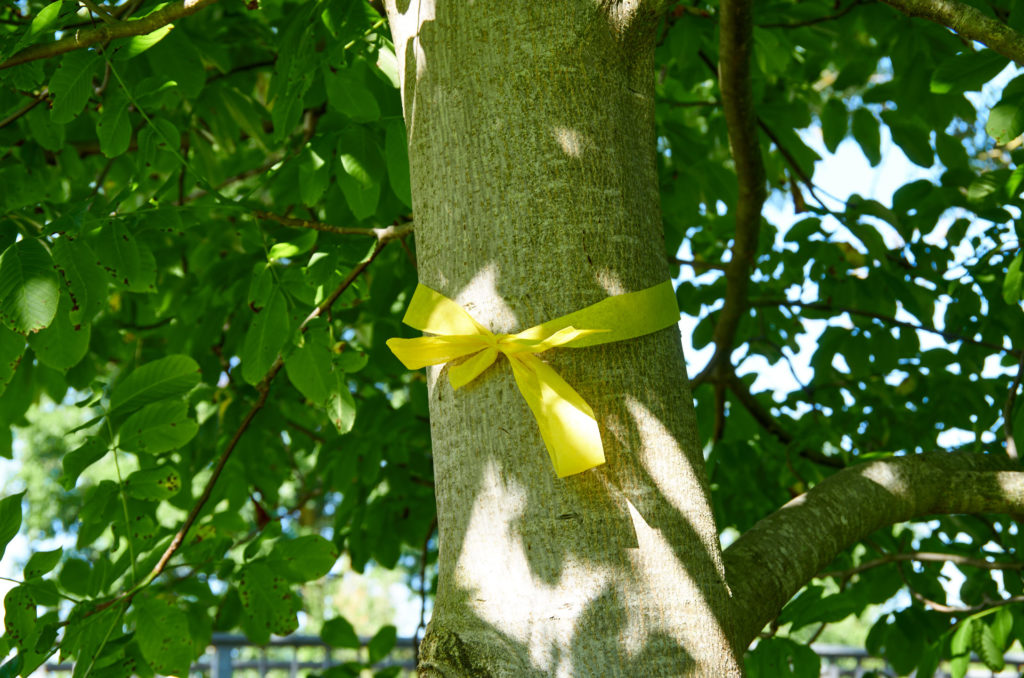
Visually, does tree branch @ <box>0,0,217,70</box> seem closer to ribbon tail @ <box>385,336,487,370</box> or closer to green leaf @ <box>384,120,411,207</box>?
green leaf @ <box>384,120,411,207</box>

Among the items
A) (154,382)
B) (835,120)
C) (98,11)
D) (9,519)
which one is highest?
(835,120)

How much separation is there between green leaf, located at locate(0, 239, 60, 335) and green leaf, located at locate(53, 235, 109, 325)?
0.05 m

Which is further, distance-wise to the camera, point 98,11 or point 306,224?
point 306,224

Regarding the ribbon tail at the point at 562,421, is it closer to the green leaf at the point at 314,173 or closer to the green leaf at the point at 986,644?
the green leaf at the point at 314,173

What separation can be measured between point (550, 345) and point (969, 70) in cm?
131

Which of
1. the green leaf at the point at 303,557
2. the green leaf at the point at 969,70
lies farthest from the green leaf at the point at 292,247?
the green leaf at the point at 969,70

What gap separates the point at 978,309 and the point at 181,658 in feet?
8.28

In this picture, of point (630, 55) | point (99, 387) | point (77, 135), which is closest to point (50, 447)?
point (77, 135)

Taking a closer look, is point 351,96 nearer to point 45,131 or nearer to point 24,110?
point 24,110

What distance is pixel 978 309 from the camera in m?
2.70

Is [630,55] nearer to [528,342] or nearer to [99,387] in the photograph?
[528,342]

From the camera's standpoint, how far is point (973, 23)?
1.31 meters

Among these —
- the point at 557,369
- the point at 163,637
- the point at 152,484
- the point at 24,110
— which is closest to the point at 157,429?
the point at 152,484

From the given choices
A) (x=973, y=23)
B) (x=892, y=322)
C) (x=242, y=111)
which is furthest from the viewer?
(x=242, y=111)
